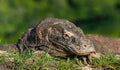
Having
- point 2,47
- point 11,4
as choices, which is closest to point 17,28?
point 11,4

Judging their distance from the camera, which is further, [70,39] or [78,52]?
[70,39]

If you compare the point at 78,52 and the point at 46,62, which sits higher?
the point at 78,52

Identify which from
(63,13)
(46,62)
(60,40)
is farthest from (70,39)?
(63,13)

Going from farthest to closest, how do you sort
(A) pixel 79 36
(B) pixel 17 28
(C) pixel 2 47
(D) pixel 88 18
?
(D) pixel 88 18
(B) pixel 17 28
(C) pixel 2 47
(A) pixel 79 36

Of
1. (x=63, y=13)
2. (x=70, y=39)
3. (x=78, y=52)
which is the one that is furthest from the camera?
(x=63, y=13)

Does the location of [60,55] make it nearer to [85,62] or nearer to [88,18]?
[85,62]

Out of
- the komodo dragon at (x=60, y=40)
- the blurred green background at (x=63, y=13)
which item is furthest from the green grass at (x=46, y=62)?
the blurred green background at (x=63, y=13)

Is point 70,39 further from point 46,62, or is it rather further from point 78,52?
point 46,62
